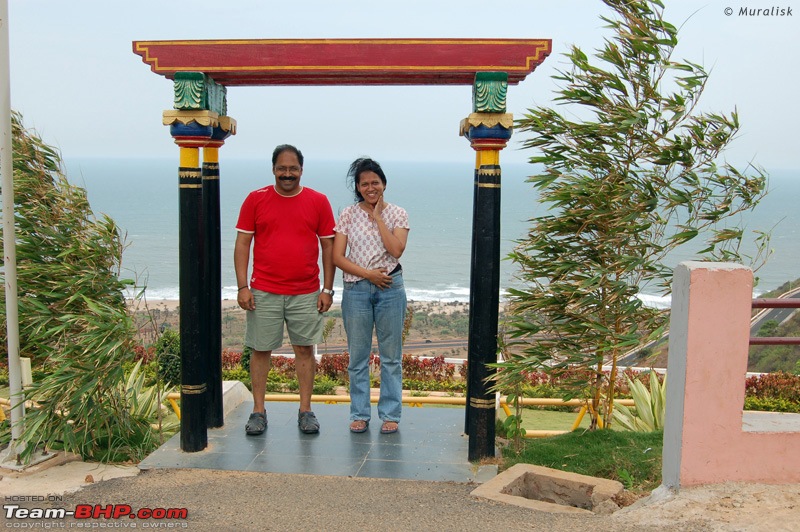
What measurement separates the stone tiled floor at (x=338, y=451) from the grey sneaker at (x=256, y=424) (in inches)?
1.6

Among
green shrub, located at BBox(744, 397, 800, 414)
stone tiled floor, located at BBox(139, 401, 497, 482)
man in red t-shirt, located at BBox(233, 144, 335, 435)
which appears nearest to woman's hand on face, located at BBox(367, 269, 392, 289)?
man in red t-shirt, located at BBox(233, 144, 335, 435)

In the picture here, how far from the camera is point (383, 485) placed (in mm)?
4945

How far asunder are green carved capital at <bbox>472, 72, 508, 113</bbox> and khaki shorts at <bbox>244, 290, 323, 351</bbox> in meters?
1.81

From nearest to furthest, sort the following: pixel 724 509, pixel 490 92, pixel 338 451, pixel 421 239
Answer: pixel 724 509 < pixel 490 92 < pixel 338 451 < pixel 421 239

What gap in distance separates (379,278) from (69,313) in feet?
7.07

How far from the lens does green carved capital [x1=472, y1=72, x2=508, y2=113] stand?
516 centimetres

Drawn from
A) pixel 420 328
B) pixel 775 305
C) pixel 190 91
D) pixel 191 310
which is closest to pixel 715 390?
pixel 775 305

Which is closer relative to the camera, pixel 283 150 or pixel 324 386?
pixel 283 150

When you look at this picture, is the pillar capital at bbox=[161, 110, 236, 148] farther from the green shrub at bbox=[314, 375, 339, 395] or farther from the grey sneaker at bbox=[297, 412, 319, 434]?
the green shrub at bbox=[314, 375, 339, 395]

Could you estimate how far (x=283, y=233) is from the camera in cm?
565

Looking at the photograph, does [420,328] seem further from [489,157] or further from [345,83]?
[489,157]

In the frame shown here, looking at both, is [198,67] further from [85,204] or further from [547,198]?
[547,198]

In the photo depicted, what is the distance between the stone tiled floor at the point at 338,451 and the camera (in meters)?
5.23

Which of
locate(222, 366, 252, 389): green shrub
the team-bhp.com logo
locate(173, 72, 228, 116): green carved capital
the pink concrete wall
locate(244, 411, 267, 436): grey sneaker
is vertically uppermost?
locate(173, 72, 228, 116): green carved capital
